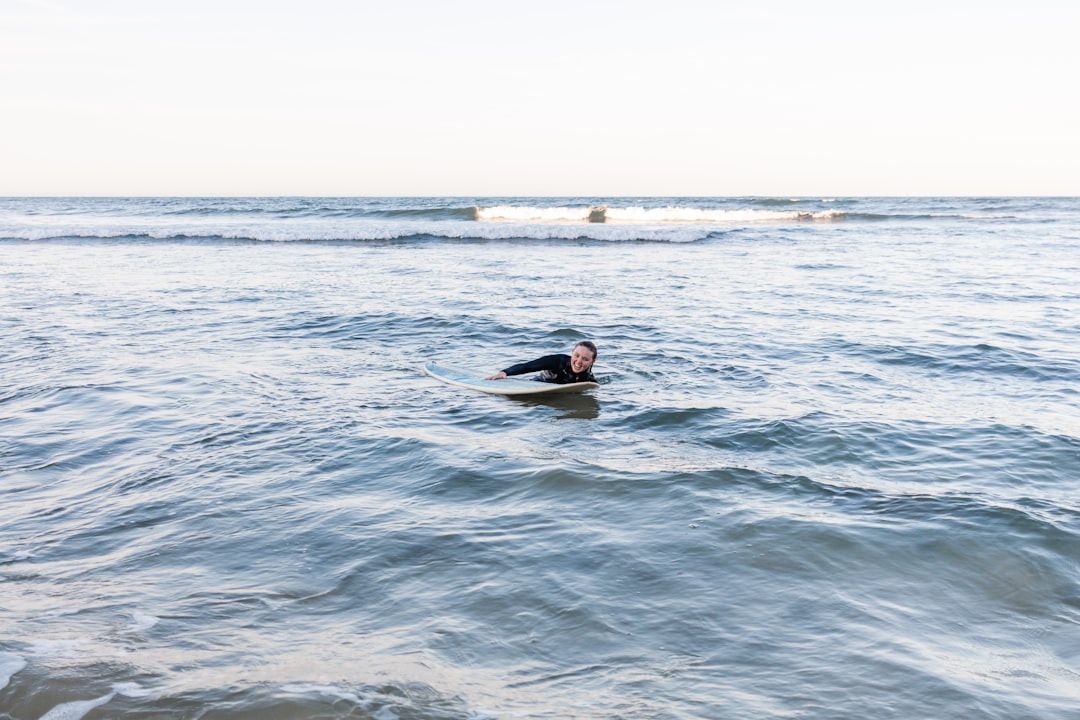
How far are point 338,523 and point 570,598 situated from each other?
6.88ft

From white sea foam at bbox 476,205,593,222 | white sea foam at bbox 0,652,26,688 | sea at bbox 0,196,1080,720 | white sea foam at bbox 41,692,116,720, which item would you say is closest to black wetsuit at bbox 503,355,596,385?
sea at bbox 0,196,1080,720

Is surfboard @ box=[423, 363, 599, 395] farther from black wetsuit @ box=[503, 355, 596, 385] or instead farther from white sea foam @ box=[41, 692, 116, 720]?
white sea foam @ box=[41, 692, 116, 720]

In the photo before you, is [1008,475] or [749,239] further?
[749,239]

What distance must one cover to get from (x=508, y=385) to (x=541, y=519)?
14.3ft

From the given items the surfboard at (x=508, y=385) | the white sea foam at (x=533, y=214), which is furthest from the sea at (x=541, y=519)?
the white sea foam at (x=533, y=214)

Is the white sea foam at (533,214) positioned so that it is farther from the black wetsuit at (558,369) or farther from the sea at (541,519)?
the black wetsuit at (558,369)

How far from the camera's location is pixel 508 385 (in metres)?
10.4

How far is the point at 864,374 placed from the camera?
36.0 feet

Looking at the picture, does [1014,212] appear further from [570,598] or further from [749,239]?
[570,598]

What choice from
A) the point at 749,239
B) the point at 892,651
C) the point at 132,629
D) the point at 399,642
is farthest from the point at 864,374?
the point at 749,239

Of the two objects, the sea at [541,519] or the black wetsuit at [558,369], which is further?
the black wetsuit at [558,369]

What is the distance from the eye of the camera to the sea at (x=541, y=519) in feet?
13.2

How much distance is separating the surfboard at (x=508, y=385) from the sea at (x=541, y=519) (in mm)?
212

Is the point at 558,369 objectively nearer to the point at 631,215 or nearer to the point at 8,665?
the point at 8,665
